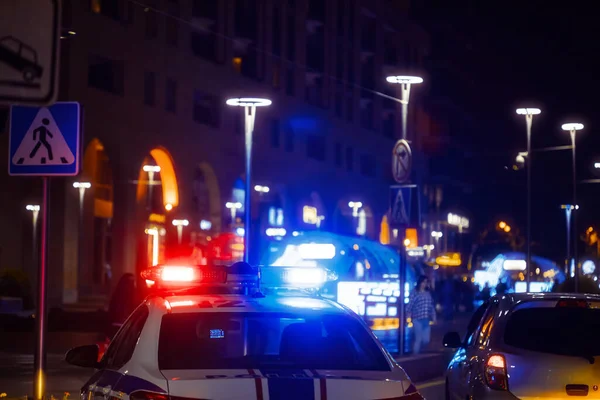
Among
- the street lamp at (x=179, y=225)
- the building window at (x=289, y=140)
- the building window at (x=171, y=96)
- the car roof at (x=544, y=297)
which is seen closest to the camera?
the car roof at (x=544, y=297)

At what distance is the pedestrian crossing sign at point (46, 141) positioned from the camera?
9.89m

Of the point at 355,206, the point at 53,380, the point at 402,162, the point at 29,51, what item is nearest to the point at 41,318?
the point at 29,51

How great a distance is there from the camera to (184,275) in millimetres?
9359

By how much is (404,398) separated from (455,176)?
94144 millimetres

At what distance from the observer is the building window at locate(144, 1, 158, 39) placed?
50.8m

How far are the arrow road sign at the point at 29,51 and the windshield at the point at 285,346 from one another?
171cm

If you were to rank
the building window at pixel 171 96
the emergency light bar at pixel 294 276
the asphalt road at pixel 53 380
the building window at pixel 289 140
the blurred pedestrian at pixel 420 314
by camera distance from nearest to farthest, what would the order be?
the emergency light bar at pixel 294 276, the asphalt road at pixel 53 380, the blurred pedestrian at pixel 420 314, the building window at pixel 171 96, the building window at pixel 289 140

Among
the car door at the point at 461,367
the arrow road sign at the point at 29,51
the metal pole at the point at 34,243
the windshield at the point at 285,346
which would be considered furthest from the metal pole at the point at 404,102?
the metal pole at the point at 34,243

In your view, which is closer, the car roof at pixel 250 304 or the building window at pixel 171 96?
the car roof at pixel 250 304

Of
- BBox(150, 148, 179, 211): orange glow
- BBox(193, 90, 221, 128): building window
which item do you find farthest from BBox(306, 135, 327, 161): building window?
BBox(150, 148, 179, 211): orange glow

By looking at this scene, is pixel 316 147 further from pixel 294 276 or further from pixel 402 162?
pixel 294 276

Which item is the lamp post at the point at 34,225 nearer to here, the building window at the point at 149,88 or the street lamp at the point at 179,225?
the building window at the point at 149,88

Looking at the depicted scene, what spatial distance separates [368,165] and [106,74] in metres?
34.7

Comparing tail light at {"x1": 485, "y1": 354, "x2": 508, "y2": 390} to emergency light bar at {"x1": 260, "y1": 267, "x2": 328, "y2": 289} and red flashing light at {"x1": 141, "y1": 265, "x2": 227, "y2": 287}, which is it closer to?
emergency light bar at {"x1": 260, "y1": 267, "x2": 328, "y2": 289}
